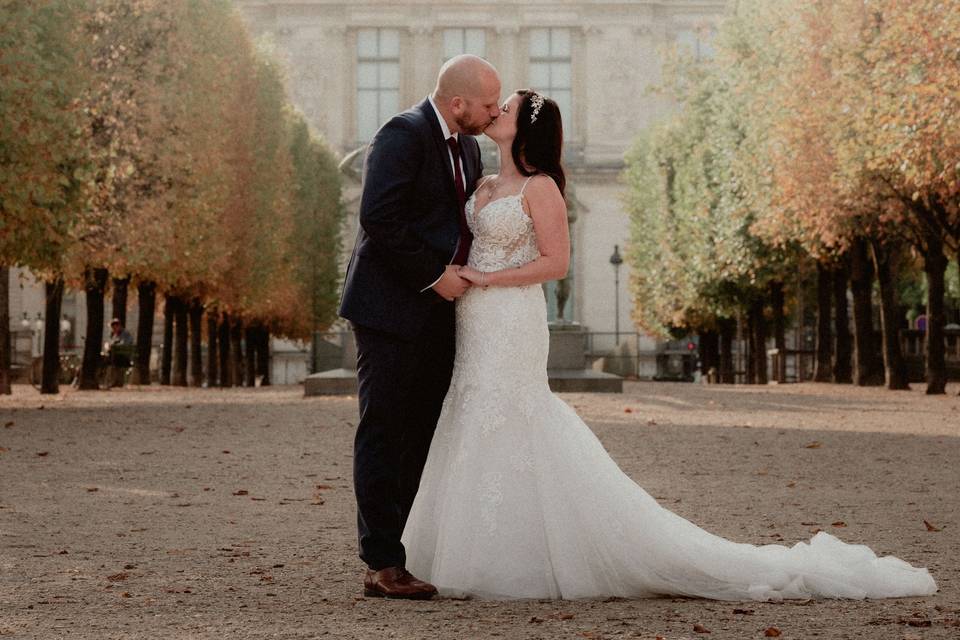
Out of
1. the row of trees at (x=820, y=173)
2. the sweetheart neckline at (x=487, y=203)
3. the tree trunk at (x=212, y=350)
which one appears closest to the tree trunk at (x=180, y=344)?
the tree trunk at (x=212, y=350)

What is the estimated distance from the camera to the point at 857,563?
262 inches

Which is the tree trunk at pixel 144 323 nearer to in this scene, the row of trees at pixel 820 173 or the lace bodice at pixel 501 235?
the row of trees at pixel 820 173

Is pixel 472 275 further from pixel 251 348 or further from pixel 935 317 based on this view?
pixel 251 348

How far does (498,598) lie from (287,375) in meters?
62.8

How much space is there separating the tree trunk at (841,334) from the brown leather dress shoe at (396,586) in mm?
32338

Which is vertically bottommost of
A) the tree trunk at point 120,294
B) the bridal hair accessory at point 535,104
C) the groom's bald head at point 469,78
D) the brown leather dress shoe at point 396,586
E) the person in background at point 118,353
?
the brown leather dress shoe at point 396,586

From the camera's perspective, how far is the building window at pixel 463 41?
78062 mm

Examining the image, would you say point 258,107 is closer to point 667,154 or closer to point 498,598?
point 667,154

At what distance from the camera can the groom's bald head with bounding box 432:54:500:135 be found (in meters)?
6.68

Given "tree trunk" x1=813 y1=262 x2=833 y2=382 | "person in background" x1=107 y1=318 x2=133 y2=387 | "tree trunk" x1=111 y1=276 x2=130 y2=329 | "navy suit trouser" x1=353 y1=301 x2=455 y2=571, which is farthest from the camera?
"tree trunk" x1=813 y1=262 x2=833 y2=382

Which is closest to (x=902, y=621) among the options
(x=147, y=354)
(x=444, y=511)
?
(x=444, y=511)

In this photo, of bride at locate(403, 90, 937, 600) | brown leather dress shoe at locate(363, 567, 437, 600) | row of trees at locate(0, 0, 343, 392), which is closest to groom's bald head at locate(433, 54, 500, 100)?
bride at locate(403, 90, 937, 600)

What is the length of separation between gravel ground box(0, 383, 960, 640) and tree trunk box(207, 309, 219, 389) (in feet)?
75.6

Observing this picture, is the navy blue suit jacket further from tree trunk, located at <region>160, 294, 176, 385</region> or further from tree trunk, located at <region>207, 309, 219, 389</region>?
tree trunk, located at <region>207, 309, 219, 389</region>
